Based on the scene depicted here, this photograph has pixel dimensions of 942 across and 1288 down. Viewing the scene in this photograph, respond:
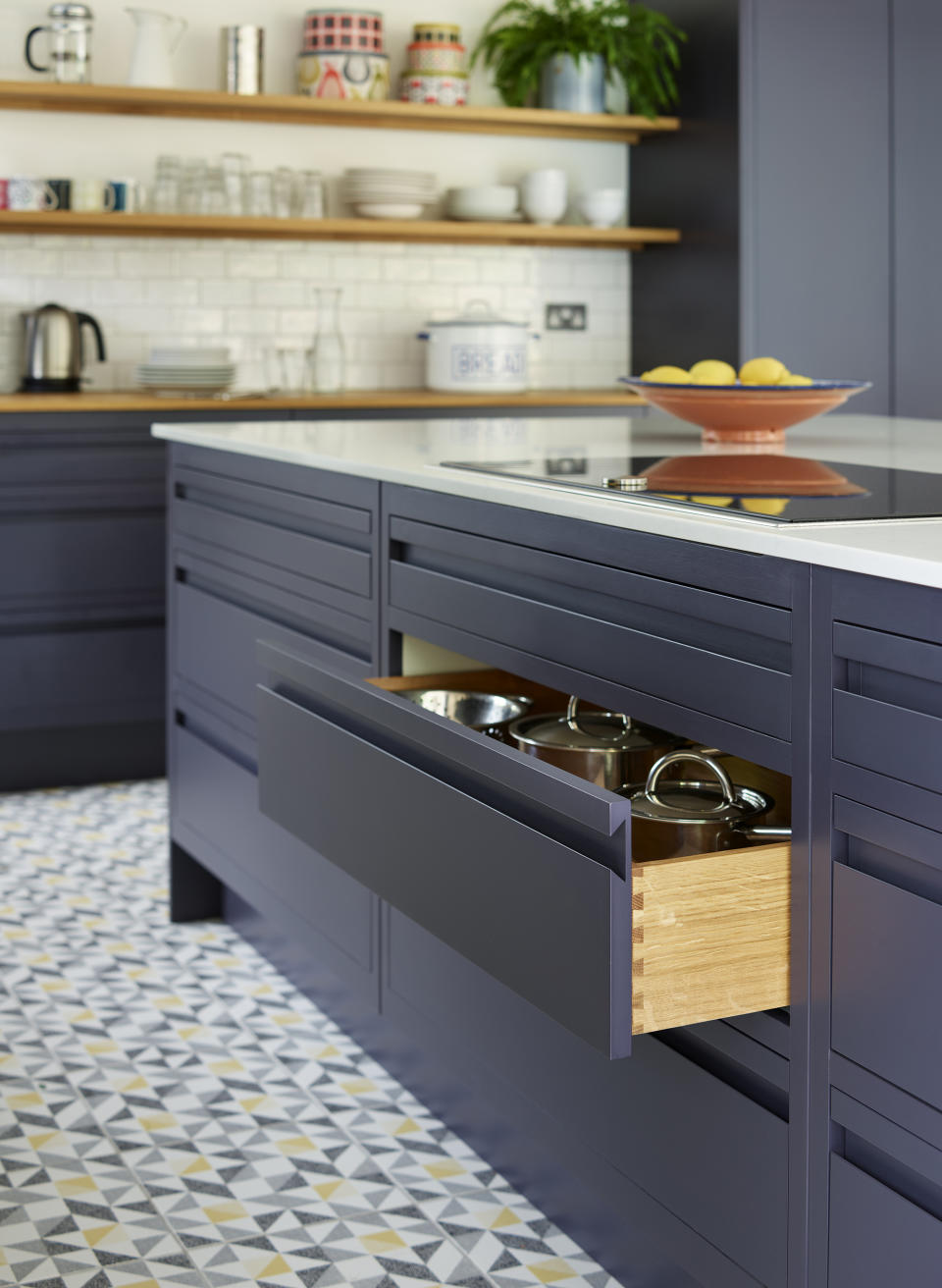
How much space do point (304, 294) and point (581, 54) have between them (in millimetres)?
1093

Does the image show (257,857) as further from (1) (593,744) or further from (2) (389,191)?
(2) (389,191)

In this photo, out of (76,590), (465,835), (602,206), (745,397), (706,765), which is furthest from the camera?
(602,206)

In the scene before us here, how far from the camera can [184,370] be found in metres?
4.12

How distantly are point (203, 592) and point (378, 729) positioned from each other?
4.23 feet

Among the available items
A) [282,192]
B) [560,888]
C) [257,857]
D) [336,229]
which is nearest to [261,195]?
[282,192]

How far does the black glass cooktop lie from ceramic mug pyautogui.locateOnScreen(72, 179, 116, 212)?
8.74 feet

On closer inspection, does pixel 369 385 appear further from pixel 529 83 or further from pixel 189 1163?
pixel 189 1163

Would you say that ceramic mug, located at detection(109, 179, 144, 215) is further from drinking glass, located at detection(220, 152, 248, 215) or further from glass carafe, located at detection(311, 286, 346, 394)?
glass carafe, located at detection(311, 286, 346, 394)

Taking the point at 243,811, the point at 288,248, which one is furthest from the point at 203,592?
the point at 288,248

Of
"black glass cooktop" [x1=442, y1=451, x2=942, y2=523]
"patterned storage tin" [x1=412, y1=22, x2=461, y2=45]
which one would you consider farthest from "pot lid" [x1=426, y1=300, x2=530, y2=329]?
"black glass cooktop" [x1=442, y1=451, x2=942, y2=523]

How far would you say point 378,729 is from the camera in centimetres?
145

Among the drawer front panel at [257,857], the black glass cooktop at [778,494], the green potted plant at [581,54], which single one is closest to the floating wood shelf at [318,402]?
the green potted plant at [581,54]

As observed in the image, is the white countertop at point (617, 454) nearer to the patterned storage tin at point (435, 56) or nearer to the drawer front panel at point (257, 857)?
the drawer front panel at point (257, 857)

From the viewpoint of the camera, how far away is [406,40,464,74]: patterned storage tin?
14.6ft
